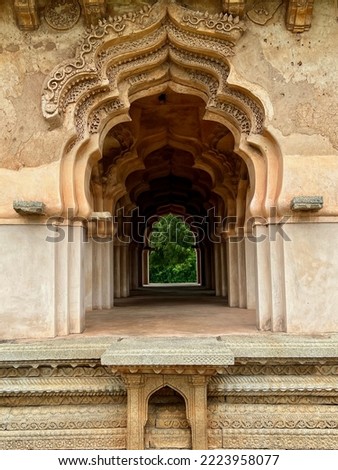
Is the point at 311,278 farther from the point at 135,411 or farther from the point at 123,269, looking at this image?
the point at 123,269

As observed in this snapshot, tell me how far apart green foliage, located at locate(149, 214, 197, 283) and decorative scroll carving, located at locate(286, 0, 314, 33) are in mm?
22822

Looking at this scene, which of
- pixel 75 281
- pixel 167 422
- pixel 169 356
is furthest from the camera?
pixel 75 281

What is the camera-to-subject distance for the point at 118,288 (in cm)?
1116

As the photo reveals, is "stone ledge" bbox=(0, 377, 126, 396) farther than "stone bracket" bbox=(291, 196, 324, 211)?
No

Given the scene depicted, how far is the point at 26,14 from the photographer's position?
474cm

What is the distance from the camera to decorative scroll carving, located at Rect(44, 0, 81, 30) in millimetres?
4891

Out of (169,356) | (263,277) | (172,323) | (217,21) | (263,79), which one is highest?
(217,21)

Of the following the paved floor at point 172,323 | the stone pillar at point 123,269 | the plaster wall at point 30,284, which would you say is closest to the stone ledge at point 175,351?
the plaster wall at point 30,284

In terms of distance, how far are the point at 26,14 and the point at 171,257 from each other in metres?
24.1

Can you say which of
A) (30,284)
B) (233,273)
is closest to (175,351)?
(30,284)

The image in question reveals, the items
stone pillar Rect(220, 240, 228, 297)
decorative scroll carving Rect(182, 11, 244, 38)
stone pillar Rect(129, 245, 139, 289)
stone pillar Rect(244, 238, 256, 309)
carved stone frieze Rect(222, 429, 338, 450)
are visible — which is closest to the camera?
carved stone frieze Rect(222, 429, 338, 450)

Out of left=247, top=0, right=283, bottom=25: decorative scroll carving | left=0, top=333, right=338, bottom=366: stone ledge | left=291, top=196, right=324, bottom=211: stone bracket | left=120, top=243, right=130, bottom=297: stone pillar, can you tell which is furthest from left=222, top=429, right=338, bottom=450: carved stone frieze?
left=120, top=243, right=130, bottom=297: stone pillar

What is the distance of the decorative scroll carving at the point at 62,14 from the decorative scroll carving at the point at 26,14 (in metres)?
0.17

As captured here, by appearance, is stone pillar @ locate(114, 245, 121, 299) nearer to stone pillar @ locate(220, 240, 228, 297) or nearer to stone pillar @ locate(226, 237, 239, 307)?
stone pillar @ locate(220, 240, 228, 297)
